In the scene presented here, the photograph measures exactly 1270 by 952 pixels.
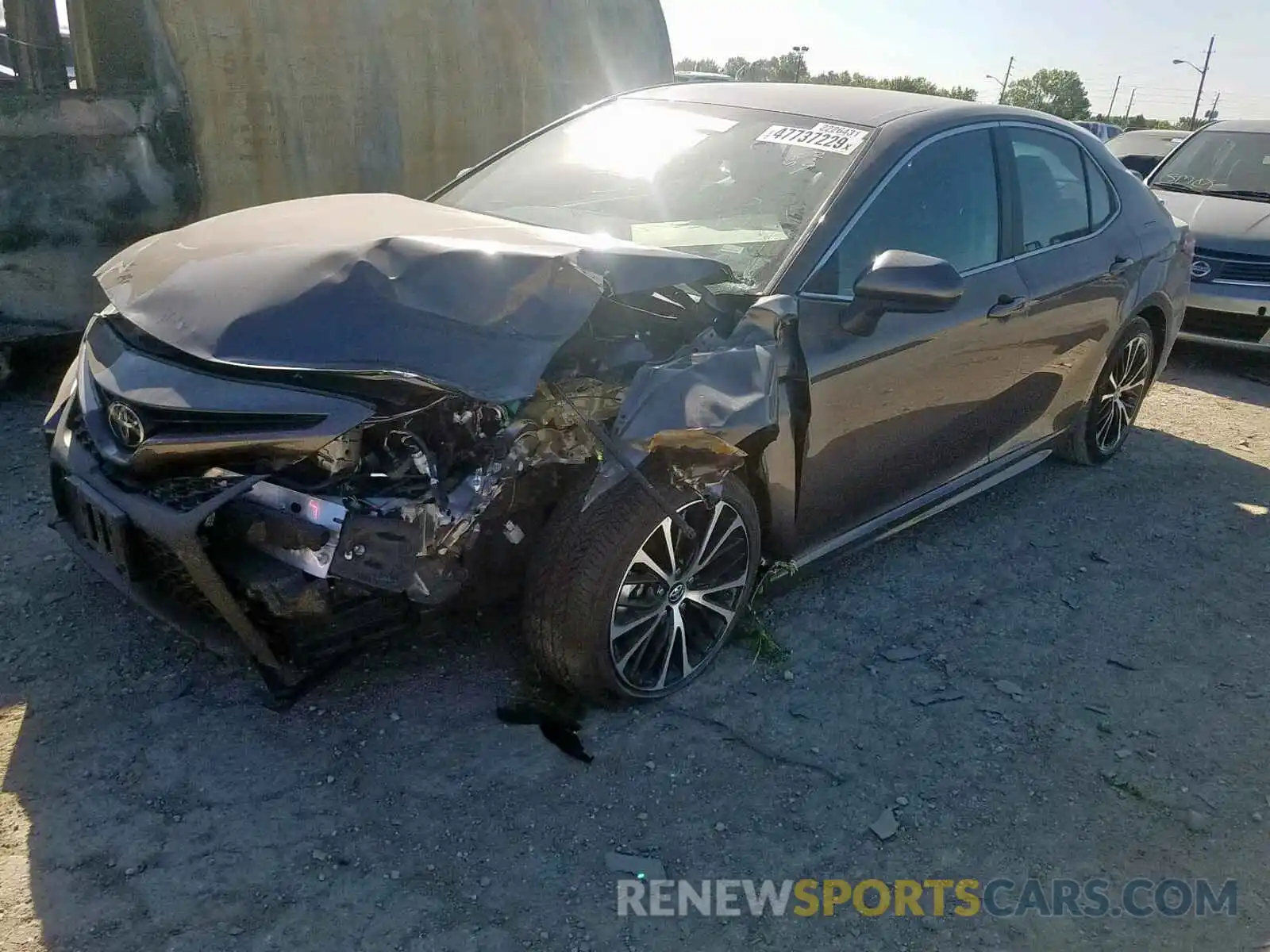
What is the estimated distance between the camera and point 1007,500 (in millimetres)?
4852

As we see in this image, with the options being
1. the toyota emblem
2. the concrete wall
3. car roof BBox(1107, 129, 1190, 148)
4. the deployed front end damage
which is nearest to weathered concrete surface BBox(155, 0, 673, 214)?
the concrete wall

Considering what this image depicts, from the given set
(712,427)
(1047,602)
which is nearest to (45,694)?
(712,427)

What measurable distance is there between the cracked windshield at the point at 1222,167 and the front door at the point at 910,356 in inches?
213

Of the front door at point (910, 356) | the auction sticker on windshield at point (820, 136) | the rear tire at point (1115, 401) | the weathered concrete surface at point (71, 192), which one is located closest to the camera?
the front door at point (910, 356)

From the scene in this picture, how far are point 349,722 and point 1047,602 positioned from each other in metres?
2.65

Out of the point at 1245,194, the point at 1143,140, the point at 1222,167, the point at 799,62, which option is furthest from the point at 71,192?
the point at 799,62

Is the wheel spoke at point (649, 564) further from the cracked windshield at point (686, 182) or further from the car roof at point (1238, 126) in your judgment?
the car roof at point (1238, 126)

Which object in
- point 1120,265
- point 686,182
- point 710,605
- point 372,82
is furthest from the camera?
point 372,82

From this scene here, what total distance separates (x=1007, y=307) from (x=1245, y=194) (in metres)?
5.51

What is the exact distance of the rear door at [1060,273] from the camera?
156 inches

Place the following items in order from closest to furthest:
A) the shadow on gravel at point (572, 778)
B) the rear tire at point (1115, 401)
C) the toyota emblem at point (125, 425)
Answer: the shadow on gravel at point (572, 778), the toyota emblem at point (125, 425), the rear tire at point (1115, 401)

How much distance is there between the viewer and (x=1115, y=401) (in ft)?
16.7

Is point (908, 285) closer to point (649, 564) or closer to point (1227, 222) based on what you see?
point (649, 564)

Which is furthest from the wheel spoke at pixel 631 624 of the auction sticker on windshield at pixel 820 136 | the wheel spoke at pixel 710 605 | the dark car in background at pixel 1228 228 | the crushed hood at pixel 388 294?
the dark car in background at pixel 1228 228
